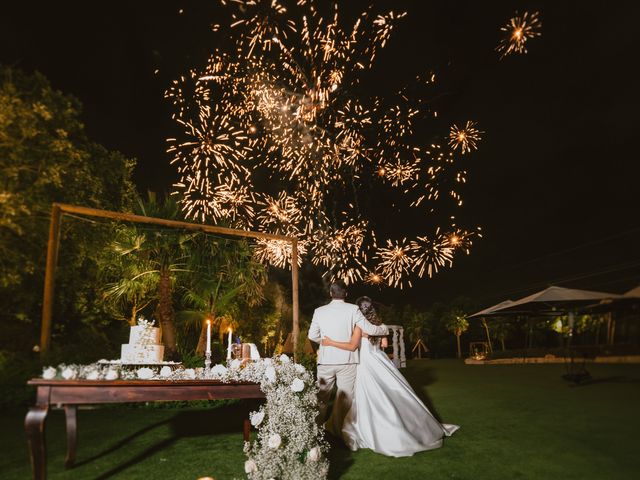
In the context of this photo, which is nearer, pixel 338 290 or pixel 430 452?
pixel 430 452

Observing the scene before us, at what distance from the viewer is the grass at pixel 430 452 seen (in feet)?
15.6

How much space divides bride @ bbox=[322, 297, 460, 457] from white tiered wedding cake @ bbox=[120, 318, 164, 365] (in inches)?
79.7

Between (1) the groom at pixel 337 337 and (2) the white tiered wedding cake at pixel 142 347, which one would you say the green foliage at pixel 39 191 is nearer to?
(2) the white tiered wedding cake at pixel 142 347

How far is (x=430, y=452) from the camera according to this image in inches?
213

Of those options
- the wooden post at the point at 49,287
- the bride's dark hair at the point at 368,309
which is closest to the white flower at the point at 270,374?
the bride's dark hair at the point at 368,309

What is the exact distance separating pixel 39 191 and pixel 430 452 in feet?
33.5

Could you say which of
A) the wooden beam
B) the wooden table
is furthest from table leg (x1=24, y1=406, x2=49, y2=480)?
the wooden beam

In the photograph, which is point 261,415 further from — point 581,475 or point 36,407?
point 581,475

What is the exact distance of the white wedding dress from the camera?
17.8ft

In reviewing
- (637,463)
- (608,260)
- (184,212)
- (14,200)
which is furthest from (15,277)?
(608,260)

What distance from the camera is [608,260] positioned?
5997 cm

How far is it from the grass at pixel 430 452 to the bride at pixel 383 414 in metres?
0.17

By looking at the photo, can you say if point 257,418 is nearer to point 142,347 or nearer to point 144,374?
point 144,374

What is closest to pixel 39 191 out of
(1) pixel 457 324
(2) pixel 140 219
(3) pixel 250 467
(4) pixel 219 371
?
(2) pixel 140 219
